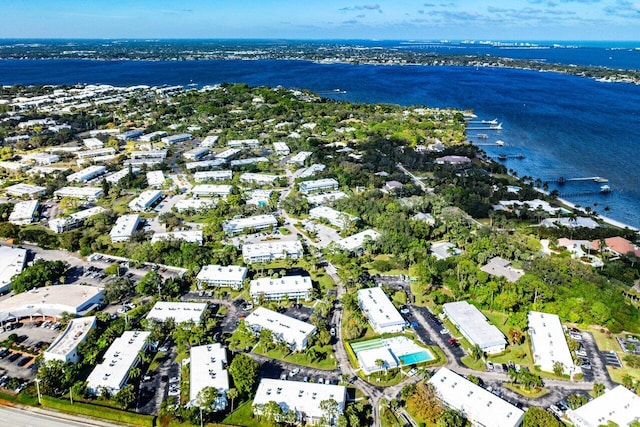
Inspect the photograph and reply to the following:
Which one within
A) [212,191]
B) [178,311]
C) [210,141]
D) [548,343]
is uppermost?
[210,141]

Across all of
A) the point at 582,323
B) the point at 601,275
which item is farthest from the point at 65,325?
the point at 601,275

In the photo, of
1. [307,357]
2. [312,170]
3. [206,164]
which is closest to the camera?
[307,357]

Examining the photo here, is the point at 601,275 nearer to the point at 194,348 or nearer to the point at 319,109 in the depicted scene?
the point at 194,348

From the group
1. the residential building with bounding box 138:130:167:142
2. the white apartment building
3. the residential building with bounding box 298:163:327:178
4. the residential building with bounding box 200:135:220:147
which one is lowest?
the white apartment building

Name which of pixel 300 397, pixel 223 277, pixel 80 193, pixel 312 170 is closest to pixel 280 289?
pixel 223 277

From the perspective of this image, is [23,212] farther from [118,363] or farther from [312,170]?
[312,170]

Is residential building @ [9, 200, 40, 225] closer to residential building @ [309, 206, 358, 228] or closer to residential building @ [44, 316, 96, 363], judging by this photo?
residential building @ [44, 316, 96, 363]

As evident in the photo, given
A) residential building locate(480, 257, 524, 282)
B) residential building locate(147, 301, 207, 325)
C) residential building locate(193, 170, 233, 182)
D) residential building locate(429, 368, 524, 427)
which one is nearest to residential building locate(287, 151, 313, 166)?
residential building locate(193, 170, 233, 182)
